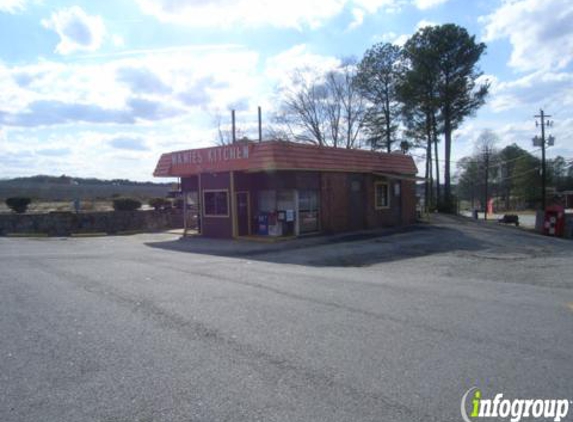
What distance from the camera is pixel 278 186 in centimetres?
1914

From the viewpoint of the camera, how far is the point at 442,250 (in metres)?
15.6

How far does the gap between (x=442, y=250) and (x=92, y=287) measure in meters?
11.6

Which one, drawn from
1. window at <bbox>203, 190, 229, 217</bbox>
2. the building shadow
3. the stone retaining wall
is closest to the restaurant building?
window at <bbox>203, 190, 229, 217</bbox>

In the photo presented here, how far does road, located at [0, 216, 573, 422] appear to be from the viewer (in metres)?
3.73

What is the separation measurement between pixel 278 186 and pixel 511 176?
73.1m

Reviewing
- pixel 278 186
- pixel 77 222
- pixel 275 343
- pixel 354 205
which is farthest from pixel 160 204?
pixel 275 343

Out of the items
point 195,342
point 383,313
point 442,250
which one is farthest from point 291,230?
point 195,342

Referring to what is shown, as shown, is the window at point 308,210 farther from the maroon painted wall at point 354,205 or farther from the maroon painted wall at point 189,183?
the maroon painted wall at point 189,183

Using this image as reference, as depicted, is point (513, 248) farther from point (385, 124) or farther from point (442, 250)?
point (385, 124)

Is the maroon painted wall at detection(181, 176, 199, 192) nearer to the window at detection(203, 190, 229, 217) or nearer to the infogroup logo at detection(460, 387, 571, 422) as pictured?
the window at detection(203, 190, 229, 217)

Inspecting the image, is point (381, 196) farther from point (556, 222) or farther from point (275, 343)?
point (275, 343)

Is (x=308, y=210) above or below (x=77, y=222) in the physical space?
above

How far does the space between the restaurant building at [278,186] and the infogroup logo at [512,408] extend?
565 inches

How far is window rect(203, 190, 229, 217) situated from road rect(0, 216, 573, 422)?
9664 millimetres
